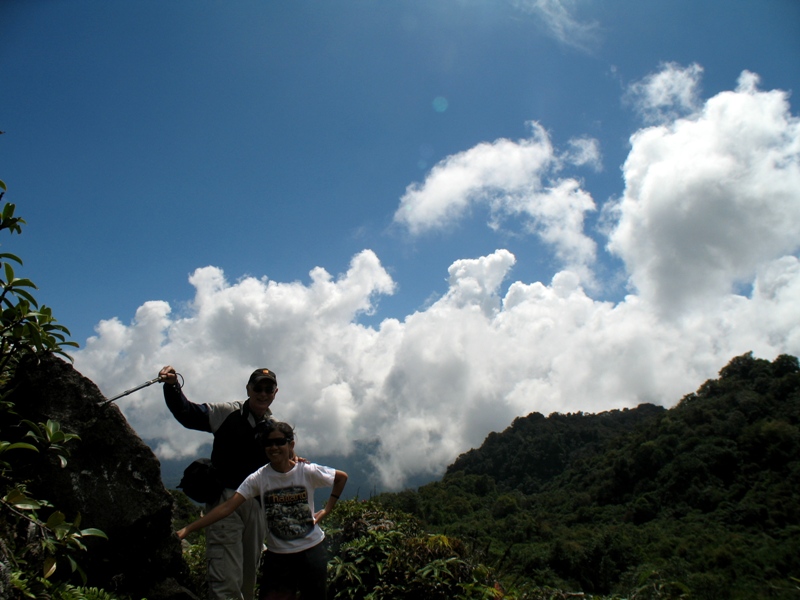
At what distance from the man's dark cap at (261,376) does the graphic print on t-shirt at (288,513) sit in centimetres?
89

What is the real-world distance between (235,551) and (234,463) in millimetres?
614

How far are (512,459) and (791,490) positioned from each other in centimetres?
7176

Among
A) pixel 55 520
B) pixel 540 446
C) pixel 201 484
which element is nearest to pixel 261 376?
pixel 201 484

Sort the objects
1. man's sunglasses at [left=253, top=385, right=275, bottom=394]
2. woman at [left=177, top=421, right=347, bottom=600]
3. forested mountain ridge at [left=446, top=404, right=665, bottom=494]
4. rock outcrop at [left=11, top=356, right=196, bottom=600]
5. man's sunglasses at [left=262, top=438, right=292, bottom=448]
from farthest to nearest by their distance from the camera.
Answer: forested mountain ridge at [left=446, top=404, right=665, bottom=494], man's sunglasses at [left=253, top=385, right=275, bottom=394], man's sunglasses at [left=262, top=438, right=292, bottom=448], woman at [left=177, top=421, right=347, bottom=600], rock outcrop at [left=11, top=356, right=196, bottom=600]

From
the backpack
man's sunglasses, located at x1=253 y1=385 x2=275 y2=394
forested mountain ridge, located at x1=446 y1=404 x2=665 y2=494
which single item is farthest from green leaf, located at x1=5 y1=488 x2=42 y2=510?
forested mountain ridge, located at x1=446 y1=404 x2=665 y2=494

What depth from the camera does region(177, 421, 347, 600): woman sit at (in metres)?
3.12

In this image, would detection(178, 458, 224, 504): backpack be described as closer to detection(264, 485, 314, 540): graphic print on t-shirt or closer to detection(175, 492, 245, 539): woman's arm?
detection(175, 492, 245, 539): woman's arm

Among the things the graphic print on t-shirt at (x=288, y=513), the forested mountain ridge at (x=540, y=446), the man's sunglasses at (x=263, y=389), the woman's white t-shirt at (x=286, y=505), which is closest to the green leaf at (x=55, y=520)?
the woman's white t-shirt at (x=286, y=505)

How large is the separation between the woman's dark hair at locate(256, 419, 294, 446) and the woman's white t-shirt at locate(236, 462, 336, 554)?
22cm

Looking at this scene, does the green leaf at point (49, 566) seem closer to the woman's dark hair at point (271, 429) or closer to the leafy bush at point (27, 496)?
the leafy bush at point (27, 496)

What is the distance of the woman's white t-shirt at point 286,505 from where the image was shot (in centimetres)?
318

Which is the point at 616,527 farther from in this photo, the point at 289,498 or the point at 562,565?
the point at 289,498

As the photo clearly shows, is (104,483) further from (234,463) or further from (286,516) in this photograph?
(286,516)

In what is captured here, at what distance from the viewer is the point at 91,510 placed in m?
3.03
